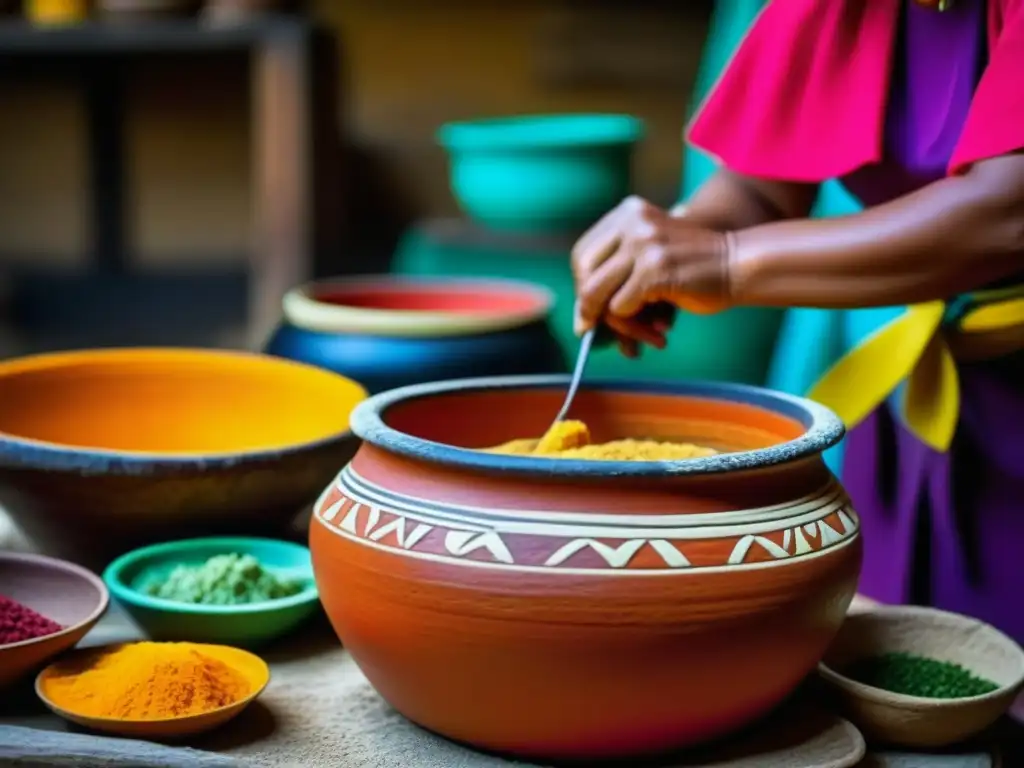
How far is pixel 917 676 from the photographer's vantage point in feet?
2.86

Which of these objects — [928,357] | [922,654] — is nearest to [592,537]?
[922,654]

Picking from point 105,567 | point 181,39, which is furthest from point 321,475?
point 181,39

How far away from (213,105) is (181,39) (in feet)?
2.07

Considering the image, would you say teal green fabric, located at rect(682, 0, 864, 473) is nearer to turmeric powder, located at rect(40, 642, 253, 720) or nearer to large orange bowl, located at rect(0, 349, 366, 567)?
large orange bowl, located at rect(0, 349, 366, 567)

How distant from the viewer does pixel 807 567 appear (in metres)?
0.75

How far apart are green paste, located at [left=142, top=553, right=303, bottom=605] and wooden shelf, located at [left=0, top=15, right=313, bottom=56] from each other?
198 centimetres

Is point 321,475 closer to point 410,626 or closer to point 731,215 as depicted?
point 410,626

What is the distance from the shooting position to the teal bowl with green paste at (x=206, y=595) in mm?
911

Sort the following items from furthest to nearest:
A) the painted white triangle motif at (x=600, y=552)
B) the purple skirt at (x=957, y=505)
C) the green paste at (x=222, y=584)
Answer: the purple skirt at (x=957, y=505)
the green paste at (x=222, y=584)
the painted white triangle motif at (x=600, y=552)

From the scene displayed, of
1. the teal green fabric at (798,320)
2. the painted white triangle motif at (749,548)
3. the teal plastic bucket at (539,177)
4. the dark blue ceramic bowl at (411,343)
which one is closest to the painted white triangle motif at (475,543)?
the painted white triangle motif at (749,548)

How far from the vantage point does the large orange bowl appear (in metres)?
0.97

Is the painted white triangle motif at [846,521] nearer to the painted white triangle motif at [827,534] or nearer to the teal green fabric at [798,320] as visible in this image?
the painted white triangle motif at [827,534]

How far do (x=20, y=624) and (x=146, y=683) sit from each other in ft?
0.37

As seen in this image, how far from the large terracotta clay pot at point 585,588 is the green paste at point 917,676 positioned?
0.10 meters
